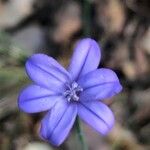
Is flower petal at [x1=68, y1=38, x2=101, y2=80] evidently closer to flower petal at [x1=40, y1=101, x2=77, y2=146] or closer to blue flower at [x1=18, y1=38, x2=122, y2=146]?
blue flower at [x1=18, y1=38, x2=122, y2=146]

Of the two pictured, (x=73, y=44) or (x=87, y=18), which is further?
(x=73, y=44)

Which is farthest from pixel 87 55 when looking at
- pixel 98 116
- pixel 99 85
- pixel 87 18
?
pixel 87 18

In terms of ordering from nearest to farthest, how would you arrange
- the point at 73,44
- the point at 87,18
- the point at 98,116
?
1. the point at 98,116
2. the point at 87,18
3. the point at 73,44

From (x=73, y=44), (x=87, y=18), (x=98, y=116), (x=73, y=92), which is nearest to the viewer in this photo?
(x=98, y=116)

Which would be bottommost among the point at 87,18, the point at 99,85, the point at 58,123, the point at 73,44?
the point at 73,44

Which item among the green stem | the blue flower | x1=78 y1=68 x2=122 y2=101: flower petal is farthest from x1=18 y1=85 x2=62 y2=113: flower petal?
the green stem

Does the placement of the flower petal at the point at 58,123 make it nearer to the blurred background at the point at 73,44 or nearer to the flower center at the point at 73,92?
the flower center at the point at 73,92

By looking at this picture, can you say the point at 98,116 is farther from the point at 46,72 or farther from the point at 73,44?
the point at 73,44
